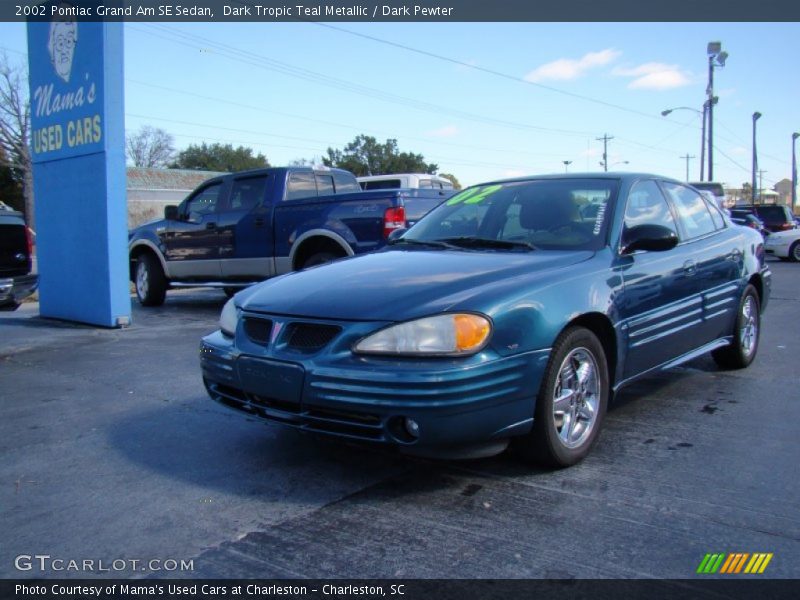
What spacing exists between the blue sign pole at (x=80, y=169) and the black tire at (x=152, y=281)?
184 cm

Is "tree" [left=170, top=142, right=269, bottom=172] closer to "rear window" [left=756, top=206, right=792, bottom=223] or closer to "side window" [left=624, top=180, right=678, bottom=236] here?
"rear window" [left=756, top=206, right=792, bottom=223]

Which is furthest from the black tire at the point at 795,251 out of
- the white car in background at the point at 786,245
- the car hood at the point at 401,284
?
the car hood at the point at 401,284

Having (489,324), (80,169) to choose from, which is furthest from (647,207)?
(80,169)

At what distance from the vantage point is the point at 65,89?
29.0ft

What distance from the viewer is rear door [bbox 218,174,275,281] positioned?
972cm

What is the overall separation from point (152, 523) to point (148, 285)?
28.2 ft

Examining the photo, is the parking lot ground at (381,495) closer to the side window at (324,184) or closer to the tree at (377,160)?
the side window at (324,184)

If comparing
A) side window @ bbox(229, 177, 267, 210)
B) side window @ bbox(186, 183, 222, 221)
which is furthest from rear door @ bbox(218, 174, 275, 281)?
side window @ bbox(186, 183, 222, 221)

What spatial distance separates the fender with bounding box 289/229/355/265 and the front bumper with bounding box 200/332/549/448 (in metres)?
5.28

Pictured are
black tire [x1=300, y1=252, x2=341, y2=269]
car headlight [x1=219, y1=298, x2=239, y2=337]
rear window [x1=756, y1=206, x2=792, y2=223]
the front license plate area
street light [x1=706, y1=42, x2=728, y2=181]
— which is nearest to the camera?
the front license plate area

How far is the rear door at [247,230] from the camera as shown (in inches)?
383

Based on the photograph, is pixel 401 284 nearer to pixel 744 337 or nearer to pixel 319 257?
pixel 744 337
